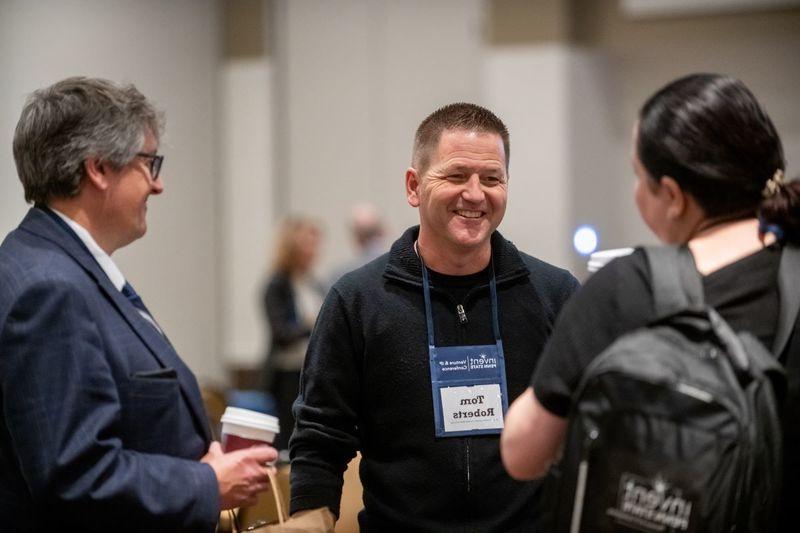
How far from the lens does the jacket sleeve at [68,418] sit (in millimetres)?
1722

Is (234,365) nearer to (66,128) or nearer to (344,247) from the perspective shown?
(344,247)

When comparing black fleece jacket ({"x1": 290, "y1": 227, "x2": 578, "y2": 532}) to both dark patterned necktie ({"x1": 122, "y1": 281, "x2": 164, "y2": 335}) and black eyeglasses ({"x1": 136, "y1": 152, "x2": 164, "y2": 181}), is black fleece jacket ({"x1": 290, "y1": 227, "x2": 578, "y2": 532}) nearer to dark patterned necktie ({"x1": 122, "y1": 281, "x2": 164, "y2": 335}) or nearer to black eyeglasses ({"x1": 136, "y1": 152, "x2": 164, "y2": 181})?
dark patterned necktie ({"x1": 122, "y1": 281, "x2": 164, "y2": 335})

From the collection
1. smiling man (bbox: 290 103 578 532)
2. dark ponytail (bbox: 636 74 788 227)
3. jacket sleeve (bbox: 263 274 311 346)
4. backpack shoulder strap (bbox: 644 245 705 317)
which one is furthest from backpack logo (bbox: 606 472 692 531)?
jacket sleeve (bbox: 263 274 311 346)

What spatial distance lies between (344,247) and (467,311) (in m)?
5.70

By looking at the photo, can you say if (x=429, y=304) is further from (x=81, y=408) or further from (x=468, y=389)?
(x=81, y=408)

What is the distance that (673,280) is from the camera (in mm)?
1491

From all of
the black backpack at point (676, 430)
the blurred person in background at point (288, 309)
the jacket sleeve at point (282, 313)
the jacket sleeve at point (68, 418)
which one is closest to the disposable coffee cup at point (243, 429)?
the jacket sleeve at point (68, 418)

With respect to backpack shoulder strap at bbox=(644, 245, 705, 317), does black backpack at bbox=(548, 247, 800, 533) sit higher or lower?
lower

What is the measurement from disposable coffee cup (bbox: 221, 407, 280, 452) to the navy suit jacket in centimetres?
10

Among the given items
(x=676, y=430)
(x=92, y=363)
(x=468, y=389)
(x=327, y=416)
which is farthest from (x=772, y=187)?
(x=92, y=363)

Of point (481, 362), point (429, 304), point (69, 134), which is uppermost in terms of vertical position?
point (69, 134)

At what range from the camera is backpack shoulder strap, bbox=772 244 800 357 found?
1521 millimetres

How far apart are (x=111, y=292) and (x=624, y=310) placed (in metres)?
0.95

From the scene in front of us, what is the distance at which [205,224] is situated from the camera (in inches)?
310
